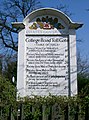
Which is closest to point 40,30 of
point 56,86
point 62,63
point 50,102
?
point 62,63

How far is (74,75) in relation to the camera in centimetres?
891

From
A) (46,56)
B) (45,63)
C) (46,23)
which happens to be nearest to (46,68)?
(45,63)

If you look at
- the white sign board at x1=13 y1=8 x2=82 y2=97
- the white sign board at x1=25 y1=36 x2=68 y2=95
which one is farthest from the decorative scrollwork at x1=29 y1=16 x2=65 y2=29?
the white sign board at x1=25 y1=36 x2=68 y2=95

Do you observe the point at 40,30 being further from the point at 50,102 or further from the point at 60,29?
the point at 50,102

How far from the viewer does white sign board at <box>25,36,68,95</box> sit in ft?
29.1

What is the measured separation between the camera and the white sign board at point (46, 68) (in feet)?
29.1

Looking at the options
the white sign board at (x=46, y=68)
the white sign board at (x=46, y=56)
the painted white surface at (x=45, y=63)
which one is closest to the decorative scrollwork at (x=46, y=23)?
the white sign board at (x=46, y=56)

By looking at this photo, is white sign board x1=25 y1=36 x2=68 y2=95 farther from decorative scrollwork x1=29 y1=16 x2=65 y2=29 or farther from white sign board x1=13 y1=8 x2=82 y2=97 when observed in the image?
decorative scrollwork x1=29 y1=16 x2=65 y2=29

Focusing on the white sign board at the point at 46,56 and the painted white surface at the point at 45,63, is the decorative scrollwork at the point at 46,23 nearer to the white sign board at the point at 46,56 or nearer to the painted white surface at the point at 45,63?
the white sign board at the point at 46,56

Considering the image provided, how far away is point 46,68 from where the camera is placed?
892 cm

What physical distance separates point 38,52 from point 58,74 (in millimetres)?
945

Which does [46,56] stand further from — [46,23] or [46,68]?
[46,23]

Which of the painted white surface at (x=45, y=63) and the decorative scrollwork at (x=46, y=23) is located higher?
the decorative scrollwork at (x=46, y=23)

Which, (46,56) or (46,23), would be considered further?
(46,23)
